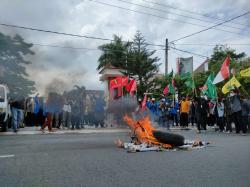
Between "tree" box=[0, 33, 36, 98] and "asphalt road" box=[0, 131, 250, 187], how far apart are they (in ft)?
15.1

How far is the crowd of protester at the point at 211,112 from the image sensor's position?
17594 millimetres

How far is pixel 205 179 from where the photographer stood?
595 cm

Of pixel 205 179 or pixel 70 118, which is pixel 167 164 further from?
pixel 70 118

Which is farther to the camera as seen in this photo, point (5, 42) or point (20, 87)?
point (20, 87)

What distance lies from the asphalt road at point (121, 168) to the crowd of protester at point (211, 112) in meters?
5.99

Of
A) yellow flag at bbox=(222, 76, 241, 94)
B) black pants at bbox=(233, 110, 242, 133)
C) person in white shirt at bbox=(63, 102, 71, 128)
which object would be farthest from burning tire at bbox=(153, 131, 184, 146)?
person in white shirt at bbox=(63, 102, 71, 128)

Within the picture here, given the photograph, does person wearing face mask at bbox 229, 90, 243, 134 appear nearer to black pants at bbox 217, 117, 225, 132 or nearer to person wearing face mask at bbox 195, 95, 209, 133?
black pants at bbox 217, 117, 225, 132

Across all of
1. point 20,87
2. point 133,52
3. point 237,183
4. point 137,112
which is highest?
point 133,52

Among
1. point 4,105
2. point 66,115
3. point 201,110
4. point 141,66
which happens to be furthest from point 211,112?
point 141,66

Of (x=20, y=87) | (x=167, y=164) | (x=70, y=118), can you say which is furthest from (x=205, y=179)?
(x=70, y=118)

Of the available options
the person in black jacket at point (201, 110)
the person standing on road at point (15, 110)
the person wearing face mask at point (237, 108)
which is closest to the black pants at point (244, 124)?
the person wearing face mask at point (237, 108)

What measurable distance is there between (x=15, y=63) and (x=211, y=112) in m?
11.9

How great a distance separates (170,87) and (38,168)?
2063 centimetres

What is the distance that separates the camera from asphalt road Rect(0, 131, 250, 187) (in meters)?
5.72
